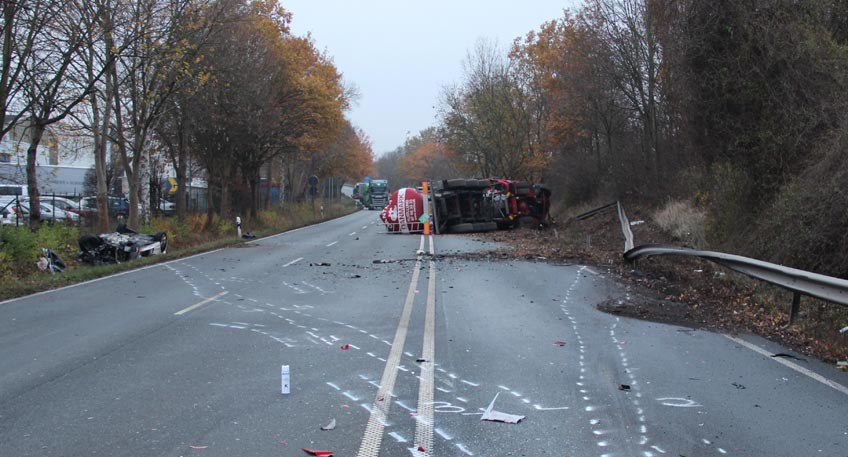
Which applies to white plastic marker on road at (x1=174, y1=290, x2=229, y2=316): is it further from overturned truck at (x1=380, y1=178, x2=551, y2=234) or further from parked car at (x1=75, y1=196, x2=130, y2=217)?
parked car at (x1=75, y1=196, x2=130, y2=217)

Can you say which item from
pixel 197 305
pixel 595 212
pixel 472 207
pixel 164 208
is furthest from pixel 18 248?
pixel 164 208

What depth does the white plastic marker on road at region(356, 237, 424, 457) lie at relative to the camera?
14.9 feet

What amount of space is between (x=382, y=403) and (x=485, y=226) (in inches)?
933

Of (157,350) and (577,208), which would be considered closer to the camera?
(157,350)

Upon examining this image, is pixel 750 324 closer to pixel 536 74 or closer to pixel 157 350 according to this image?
pixel 157 350

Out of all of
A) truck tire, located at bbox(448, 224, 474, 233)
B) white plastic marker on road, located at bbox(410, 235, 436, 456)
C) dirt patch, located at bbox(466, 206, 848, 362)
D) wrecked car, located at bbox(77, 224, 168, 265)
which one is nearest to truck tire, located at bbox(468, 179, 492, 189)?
truck tire, located at bbox(448, 224, 474, 233)

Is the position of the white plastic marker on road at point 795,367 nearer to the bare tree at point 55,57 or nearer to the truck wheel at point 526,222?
the bare tree at point 55,57

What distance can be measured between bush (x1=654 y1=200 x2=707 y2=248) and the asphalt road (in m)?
5.82

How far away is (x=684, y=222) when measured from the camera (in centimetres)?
1745

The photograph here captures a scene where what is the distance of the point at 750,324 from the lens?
29.1 feet

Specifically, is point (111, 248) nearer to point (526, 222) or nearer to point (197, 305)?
point (197, 305)

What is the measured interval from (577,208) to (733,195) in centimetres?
2163

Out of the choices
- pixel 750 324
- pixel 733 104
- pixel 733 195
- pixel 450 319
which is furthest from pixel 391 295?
pixel 733 104

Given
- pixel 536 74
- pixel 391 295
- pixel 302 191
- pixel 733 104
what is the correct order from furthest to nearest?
pixel 302 191 → pixel 536 74 → pixel 733 104 → pixel 391 295
